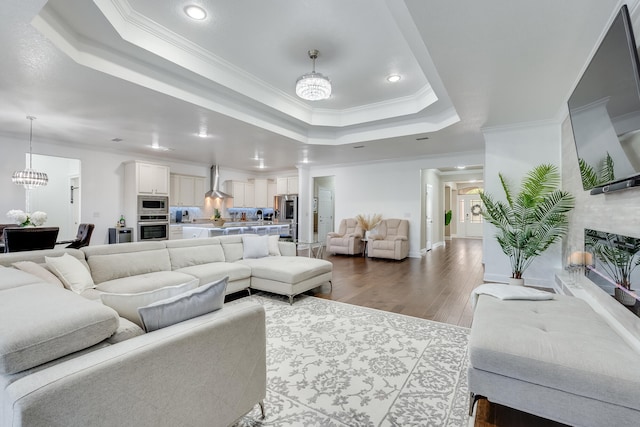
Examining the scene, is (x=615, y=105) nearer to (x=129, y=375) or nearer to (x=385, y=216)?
(x=129, y=375)

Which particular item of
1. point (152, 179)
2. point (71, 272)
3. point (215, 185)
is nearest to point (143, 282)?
point (71, 272)

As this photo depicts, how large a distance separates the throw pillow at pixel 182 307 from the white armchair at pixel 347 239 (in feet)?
19.6

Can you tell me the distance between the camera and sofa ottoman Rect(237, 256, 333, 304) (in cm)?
372

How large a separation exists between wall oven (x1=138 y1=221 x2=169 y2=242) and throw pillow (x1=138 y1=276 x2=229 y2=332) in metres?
6.31

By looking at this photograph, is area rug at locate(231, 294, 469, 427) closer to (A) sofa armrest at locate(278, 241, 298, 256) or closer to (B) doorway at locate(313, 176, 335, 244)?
(A) sofa armrest at locate(278, 241, 298, 256)

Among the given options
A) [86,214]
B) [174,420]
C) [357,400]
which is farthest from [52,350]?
[86,214]

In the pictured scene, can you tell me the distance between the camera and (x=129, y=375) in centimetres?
112

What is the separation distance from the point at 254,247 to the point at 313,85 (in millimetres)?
2512

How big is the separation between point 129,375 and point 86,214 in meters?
6.87

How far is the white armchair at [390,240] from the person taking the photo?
6.94m

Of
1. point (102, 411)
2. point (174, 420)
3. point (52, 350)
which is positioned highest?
point (52, 350)

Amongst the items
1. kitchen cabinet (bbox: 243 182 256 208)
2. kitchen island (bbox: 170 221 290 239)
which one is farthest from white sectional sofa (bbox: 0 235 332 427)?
kitchen cabinet (bbox: 243 182 256 208)

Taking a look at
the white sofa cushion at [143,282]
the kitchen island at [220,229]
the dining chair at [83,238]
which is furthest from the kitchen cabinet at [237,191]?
the white sofa cushion at [143,282]

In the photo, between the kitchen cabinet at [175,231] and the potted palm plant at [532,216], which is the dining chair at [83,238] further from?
the potted palm plant at [532,216]
